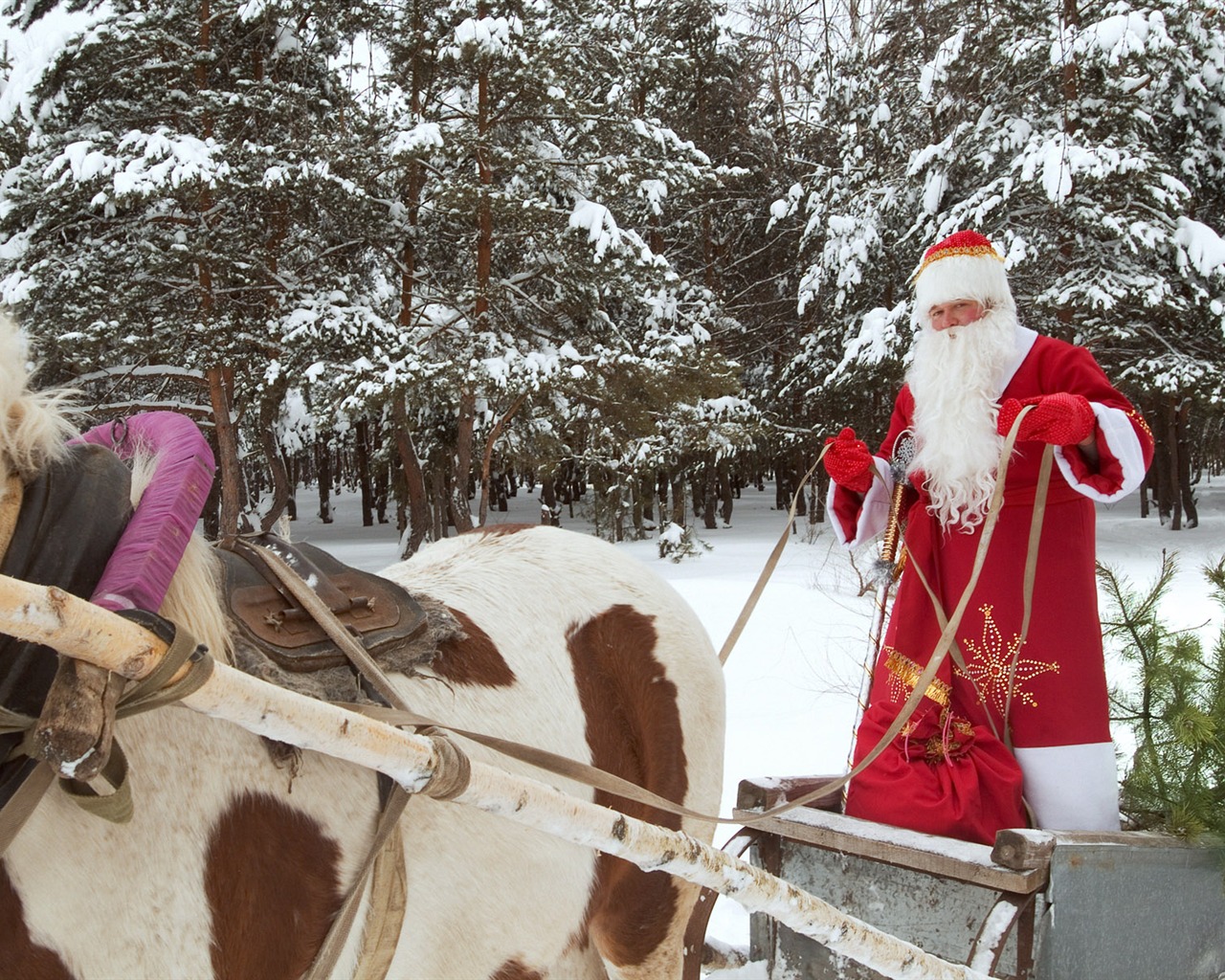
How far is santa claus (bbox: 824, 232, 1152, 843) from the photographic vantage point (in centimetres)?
238

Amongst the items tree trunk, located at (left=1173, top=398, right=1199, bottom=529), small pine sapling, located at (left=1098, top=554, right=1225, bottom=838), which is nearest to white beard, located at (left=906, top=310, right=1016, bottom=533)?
small pine sapling, located at (left=1098, top=554, right=1225, bottom=838)

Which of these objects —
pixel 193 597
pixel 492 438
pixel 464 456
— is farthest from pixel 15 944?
pixel 464 456

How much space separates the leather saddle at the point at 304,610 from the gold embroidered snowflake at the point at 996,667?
1.55 metres

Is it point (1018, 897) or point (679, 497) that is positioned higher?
point (679, 497)

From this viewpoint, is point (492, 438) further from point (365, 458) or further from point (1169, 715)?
point (365, 458)

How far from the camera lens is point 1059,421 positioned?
226 cm

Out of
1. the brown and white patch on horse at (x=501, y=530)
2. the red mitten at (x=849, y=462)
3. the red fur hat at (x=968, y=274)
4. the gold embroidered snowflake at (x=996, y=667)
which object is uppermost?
the red fur hat at (x=968, y=274)

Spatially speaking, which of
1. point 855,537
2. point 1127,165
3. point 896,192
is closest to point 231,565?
point 855,537

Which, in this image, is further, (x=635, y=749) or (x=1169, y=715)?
(x=1169, y=715)

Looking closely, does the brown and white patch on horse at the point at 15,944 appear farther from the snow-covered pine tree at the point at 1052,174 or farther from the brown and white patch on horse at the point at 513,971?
the snow-covered pine tree at the point at 1052,174

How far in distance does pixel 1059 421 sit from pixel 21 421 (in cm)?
212

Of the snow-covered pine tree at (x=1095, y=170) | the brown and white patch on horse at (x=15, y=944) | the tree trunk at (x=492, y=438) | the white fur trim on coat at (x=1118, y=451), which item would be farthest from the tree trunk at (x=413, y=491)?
the brown and white patch on horse at (x=15, y=944)

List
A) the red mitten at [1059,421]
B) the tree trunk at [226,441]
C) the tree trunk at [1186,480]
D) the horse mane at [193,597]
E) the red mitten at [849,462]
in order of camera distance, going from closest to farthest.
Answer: the horse mane at [193,597] < the red mitten at [1059,421] < the red mitten at [849,462] < the tree trunk at [226,441] < the tree trunk at [1186,480]

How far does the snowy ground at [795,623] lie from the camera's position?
552 centimetres
